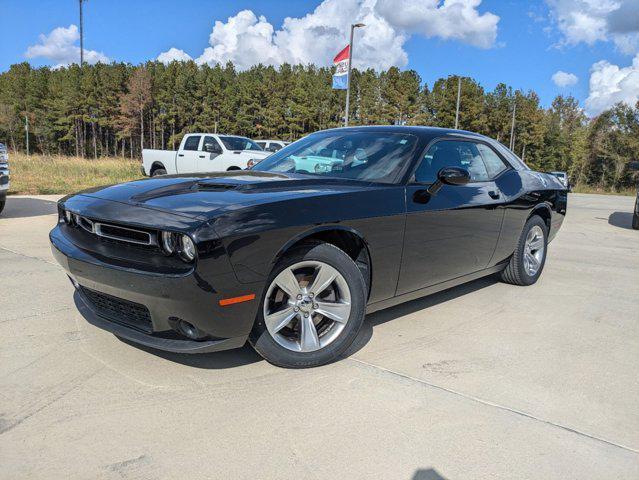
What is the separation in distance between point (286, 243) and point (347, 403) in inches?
34.0

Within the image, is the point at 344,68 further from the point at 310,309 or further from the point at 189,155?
the point at 310,309

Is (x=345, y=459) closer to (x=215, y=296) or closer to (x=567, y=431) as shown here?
(x=215, y=296)

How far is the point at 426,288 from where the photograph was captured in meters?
3.59

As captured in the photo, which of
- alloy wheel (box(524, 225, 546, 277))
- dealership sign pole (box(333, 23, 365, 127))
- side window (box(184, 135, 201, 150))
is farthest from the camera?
dealership sign pole (box(333, 23, 365, 127))

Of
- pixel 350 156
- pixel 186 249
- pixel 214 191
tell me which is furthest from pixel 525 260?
pixel 186 249

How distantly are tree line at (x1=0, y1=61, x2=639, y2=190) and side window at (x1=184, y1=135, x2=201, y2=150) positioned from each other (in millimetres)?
43983

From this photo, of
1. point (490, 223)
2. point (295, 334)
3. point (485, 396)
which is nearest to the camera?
point (485, 396)

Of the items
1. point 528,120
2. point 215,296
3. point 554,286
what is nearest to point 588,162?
point 528,120

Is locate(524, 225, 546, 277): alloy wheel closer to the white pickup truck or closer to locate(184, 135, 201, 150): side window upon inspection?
the white pickup truck

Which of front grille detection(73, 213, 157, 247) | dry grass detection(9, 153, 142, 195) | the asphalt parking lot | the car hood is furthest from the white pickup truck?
front grille detection(73, 213, 157, 247)

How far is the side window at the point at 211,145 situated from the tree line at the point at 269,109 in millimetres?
44360

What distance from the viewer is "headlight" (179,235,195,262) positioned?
93.4 inches

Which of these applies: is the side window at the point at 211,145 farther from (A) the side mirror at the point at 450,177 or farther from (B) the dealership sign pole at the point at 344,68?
(A) the side mirror at the point at 450,177

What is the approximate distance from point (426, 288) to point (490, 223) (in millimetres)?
939
